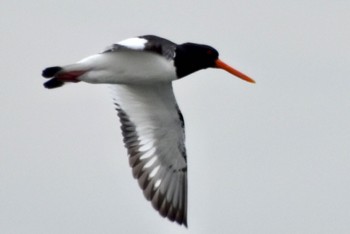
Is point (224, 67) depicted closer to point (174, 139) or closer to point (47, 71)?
point (174, 139)

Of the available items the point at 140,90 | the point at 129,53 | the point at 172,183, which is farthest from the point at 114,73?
the point at 172,183

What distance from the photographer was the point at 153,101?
20.0m

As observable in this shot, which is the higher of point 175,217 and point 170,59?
point 170,59

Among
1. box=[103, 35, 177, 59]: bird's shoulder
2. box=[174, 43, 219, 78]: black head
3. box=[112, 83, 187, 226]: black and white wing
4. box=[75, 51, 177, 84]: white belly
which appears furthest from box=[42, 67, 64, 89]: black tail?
box=[174, 43, 219, 78]: black head

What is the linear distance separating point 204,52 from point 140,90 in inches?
54.4

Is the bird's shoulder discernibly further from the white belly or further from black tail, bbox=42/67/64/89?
black tail, bbox=42/67/64/89

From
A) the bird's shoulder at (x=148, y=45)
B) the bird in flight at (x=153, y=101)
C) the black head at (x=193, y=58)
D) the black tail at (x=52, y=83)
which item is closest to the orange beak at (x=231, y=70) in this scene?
the bird in flight at (x=153, y=101)

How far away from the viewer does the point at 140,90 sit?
19.9 metres

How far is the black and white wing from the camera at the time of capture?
65.6 feet

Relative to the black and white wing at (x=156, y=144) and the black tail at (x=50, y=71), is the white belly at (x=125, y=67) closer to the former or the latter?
the black tail at (x=50, y=71)

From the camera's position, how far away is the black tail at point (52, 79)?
59.9ft

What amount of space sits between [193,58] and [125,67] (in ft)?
3.70

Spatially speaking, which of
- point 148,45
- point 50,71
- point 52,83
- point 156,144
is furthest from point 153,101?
point 148,45

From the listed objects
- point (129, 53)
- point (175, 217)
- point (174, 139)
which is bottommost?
point (175, 217)
